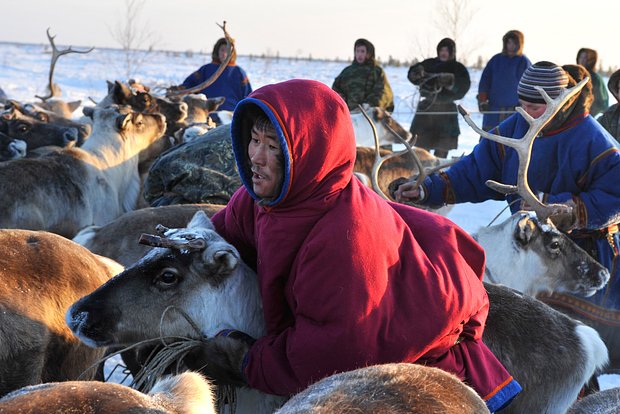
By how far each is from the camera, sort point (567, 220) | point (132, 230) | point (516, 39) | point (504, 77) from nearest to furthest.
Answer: point (567, 220) < point (132, 230) < point (516, 39) < point (504, 77)

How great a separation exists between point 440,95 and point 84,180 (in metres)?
6.35

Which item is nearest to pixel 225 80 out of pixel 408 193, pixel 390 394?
pixel 408 193

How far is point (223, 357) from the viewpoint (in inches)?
110

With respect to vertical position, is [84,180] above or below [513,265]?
below

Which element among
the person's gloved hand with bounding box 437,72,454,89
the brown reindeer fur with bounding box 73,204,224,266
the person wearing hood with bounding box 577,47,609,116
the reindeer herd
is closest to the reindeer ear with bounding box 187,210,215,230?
the reindeer herd

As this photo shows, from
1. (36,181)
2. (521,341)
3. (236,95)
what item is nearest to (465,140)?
(236,95)

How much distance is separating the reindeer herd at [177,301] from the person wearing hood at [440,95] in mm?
5972

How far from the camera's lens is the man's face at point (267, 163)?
2.74 meters

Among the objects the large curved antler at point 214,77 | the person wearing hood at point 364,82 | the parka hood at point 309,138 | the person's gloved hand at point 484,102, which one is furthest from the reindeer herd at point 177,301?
the person's gloved hand at point 484,102

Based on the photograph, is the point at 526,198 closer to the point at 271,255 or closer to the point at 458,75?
the point at 271,255

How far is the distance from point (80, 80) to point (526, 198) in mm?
25826

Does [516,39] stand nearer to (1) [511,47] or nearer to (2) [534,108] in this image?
(1) [511,47]

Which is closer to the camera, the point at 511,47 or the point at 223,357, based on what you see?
the point at 223,357

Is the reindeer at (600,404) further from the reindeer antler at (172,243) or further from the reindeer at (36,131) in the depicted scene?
the reindeer at (36,131)
